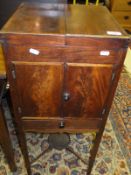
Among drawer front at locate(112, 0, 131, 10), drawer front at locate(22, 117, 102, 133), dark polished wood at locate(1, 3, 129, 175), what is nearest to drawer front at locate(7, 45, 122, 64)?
dark polished wood at locate(1, 3, 129, 175)

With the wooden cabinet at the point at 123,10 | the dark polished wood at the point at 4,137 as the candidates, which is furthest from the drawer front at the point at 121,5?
the dark polished wood at the point at 4,137

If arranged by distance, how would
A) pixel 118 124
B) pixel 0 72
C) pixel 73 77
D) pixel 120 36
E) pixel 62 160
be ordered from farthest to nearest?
pixel 118 124, pixel 62 160, pixel 0 72, pixel 73 77, pixel 120 36

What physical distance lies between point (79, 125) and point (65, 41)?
49cm

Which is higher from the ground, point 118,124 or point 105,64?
point 105,64

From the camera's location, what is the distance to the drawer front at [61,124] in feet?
3.17

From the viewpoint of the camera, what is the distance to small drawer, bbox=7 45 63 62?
0.71 meters

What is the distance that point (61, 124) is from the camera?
3.21 feet

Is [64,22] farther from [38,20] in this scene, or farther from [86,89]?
[86,89]

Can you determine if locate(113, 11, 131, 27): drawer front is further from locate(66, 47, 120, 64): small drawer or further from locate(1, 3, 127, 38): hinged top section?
locate(66, 47, 120, 64): small drawer

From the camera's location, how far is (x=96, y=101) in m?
0.89

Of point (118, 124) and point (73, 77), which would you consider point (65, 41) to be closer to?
point (73, 77)

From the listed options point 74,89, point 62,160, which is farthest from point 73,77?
point 62,160

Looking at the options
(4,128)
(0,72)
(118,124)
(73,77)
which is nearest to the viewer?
(73,77)

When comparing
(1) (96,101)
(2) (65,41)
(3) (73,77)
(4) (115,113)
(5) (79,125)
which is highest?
(2) (65,41)
